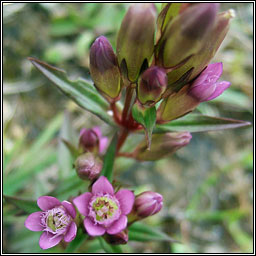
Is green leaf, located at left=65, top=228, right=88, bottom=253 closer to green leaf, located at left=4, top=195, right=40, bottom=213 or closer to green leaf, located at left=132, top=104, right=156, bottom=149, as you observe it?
green leaf, located at left=4, top=195, right=40, bottom=213

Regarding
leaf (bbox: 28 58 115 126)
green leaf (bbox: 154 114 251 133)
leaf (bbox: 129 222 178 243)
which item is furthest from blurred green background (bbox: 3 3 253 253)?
green leaf (bbox: 154 114 251 133)

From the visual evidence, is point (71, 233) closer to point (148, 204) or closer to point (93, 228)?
point (93, 228)

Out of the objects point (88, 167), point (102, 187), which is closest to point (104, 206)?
point (102, 187)

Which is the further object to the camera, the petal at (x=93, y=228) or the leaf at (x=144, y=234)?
the leaf at (x=144, y=234)

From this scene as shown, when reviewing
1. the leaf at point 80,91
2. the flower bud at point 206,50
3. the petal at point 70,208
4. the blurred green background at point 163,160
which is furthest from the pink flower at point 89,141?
the blurred green background at point 163,160

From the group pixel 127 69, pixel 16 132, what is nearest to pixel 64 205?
pixel 127 69

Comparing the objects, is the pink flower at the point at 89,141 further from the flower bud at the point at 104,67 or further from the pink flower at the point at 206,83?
the pink flower at the point at 206,83
